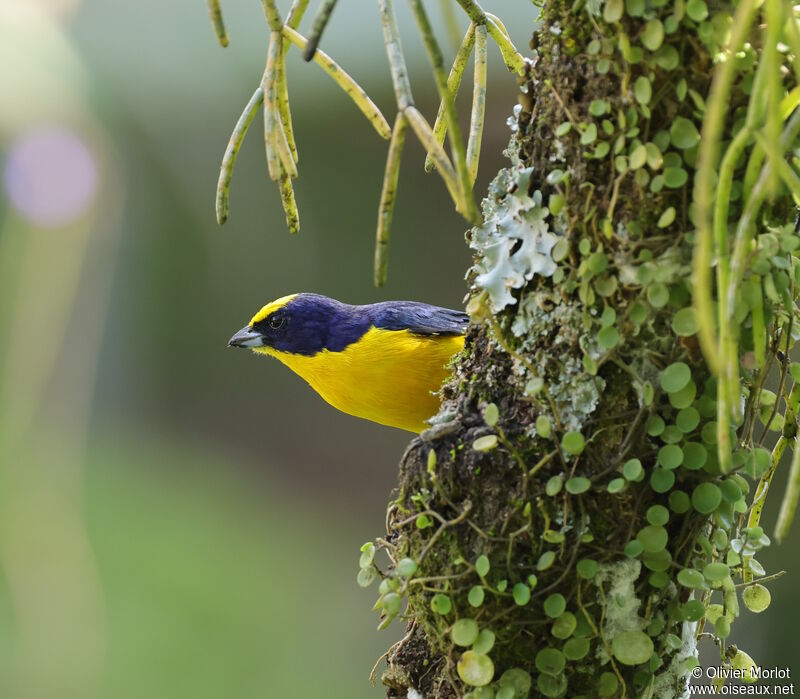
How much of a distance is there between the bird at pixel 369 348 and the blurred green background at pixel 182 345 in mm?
3628

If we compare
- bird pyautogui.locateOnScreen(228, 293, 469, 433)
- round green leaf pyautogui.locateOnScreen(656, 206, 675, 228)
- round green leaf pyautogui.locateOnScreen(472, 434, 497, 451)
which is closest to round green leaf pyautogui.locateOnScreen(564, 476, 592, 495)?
round green leaf pyautogui.locateOnScreen(472, 434, 497, 451)

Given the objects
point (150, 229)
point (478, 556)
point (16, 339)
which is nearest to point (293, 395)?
point (150, 229)

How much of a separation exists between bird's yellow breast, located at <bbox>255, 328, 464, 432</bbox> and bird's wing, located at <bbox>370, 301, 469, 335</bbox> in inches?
0.9

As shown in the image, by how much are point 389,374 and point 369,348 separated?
0.15 m

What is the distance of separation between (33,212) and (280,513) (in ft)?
11.7

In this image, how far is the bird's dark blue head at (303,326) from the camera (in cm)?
Result: 317

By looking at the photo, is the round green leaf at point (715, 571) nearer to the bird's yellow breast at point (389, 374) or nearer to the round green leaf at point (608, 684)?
the round green leaf at point (608, 684)

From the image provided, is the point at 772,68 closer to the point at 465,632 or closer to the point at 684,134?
the point at 684,134

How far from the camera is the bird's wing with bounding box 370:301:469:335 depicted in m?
3.07

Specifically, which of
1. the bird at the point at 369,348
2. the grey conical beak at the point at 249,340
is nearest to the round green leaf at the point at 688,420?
the bird at the point at 369,348

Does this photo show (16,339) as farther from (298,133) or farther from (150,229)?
(298,133)

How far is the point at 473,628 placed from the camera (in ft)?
4.15

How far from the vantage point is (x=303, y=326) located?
10.5 feet

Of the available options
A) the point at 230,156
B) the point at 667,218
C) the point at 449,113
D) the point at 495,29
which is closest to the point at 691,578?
the point at 667,218
